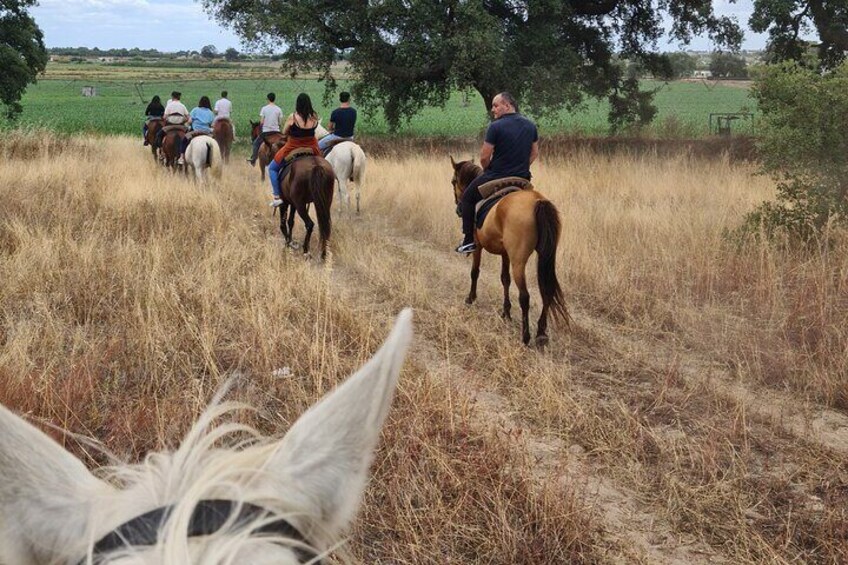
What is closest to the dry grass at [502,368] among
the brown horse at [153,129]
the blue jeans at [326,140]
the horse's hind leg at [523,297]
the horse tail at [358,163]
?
the horse's hind leg at [523,297]

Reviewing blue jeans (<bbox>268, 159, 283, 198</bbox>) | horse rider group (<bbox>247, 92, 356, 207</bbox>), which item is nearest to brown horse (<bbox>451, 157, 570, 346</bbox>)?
horse rider group (<bbox>247, 92, 356, 207</bbox>)

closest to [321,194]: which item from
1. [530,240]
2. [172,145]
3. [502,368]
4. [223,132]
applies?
[530,240]

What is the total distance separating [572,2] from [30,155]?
1474 centimetres

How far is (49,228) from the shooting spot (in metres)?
8.20

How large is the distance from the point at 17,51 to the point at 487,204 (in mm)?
22235

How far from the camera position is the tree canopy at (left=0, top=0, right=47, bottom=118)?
21.5 metres

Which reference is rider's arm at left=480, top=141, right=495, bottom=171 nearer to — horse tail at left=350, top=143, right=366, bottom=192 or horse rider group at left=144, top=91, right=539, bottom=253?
horse rider group at left=144, top=91, right=539, bottom=253

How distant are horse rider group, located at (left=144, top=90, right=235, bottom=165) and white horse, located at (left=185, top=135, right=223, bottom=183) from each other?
784 mm

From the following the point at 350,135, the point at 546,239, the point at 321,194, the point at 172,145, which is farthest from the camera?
the point at 172,145

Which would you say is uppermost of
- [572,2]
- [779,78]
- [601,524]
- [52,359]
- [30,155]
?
[572,2]

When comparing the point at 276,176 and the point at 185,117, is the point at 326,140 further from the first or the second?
the point at 185,117

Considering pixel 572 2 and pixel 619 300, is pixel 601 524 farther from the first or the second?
pixel 572 2

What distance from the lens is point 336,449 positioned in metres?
1.15

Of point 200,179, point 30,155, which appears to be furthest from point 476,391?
point 30,155
